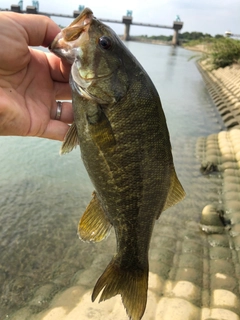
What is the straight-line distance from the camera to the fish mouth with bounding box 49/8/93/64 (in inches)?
95.7

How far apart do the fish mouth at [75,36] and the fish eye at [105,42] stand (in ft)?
0.33

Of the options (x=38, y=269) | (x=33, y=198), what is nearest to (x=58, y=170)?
(x=33, y=198)

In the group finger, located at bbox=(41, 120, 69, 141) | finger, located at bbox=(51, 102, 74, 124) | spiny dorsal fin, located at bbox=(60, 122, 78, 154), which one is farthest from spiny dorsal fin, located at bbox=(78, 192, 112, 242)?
finger, located at bbox=(51, 102, 74, 124)

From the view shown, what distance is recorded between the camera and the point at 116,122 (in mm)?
2402

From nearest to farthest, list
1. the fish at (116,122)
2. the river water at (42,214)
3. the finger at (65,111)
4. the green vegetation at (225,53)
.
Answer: the fish at (116,122) < the finger at (65,111) < the river water at (42,214) < the green vegetation at (225,53)

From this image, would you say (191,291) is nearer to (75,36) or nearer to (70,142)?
(70,142)

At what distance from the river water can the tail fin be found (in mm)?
2510

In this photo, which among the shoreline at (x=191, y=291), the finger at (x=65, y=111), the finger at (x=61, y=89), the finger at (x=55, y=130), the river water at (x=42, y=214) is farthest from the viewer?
the river water at (x=42, y=214)

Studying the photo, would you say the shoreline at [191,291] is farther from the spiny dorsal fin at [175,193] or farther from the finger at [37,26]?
the finger at [37,26]

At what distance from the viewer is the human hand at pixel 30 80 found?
297 centimetres

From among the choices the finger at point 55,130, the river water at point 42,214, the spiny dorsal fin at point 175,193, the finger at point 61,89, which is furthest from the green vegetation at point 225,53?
the spiny dorsal fin at point 175,193

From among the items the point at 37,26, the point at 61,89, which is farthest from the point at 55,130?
the point at 37,26

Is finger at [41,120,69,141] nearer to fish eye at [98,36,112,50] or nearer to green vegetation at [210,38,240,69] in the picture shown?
fish eye at [98,36,112,50]

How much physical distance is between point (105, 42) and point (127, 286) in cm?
192
